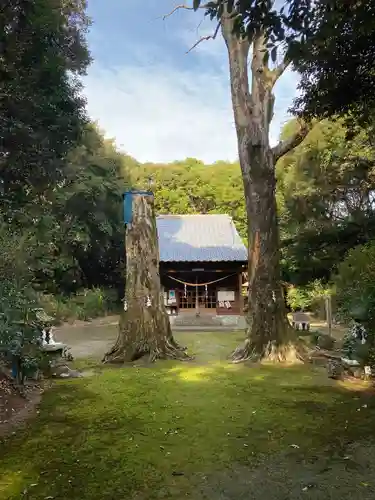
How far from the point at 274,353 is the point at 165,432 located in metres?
4.21

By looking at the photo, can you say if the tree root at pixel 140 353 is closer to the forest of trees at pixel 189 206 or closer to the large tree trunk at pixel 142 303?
the large tree trunk at pixel 142 303

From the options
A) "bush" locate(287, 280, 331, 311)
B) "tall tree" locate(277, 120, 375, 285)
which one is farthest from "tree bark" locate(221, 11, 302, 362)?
"bush" locate(287, 280, 331, 311)

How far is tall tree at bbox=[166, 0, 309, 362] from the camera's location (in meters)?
8.13

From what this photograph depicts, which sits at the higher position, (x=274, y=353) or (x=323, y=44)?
(x=323, y=44)

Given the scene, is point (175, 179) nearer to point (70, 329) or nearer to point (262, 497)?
point (70, 329)

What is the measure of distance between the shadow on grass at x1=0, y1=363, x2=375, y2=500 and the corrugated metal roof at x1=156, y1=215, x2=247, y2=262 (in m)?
12.0

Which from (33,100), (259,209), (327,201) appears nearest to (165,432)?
(259,209)

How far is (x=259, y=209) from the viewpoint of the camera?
857 centimetres

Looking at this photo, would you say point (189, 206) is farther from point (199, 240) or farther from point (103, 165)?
point (199, 240)

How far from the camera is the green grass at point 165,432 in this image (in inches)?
120

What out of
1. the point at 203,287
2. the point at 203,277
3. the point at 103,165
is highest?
the point at 103,165

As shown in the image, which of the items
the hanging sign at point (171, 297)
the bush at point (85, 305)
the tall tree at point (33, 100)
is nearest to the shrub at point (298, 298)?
the hanging sign at point (171, 297)

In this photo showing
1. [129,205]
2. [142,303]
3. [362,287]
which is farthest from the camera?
[129,205]

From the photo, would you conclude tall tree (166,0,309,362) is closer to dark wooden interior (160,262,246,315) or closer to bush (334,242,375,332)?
bush (334,242,375,332)
